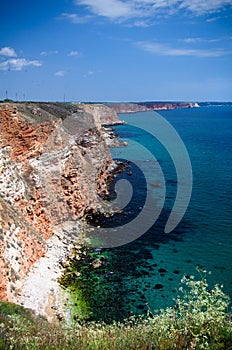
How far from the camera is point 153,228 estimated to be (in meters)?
37.7

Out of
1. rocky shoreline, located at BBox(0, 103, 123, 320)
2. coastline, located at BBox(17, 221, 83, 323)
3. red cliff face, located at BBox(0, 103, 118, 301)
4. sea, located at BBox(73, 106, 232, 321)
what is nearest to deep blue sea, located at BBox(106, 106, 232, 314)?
sea, located at BBox(73, 106, 232, 321)

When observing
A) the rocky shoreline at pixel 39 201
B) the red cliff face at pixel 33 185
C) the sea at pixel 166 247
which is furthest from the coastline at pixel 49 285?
the sea at pixel 166 247

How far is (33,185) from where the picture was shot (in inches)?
1308

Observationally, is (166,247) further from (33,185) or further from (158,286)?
(33,185)

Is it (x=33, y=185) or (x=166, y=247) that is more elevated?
(x=33, y=185)

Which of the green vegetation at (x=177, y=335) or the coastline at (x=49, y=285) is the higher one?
the green vegetation at (x=177, y=335)

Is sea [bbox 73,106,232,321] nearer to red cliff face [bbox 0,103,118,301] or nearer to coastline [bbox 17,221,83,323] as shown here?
coastline [bbox 17,221,83,323]

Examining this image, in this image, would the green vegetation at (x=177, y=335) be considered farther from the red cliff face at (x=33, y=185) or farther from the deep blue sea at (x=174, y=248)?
the red cliff face at (x=33, y=185)

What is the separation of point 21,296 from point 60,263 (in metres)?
6.04

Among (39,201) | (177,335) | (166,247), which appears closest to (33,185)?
(39,201)

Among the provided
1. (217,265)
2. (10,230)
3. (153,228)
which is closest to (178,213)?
(153,228)

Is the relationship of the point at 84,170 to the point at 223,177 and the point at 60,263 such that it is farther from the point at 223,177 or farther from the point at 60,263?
the point at 223,177

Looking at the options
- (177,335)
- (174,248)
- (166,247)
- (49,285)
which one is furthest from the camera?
(166,247)

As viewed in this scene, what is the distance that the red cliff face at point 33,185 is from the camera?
25.8 meters
